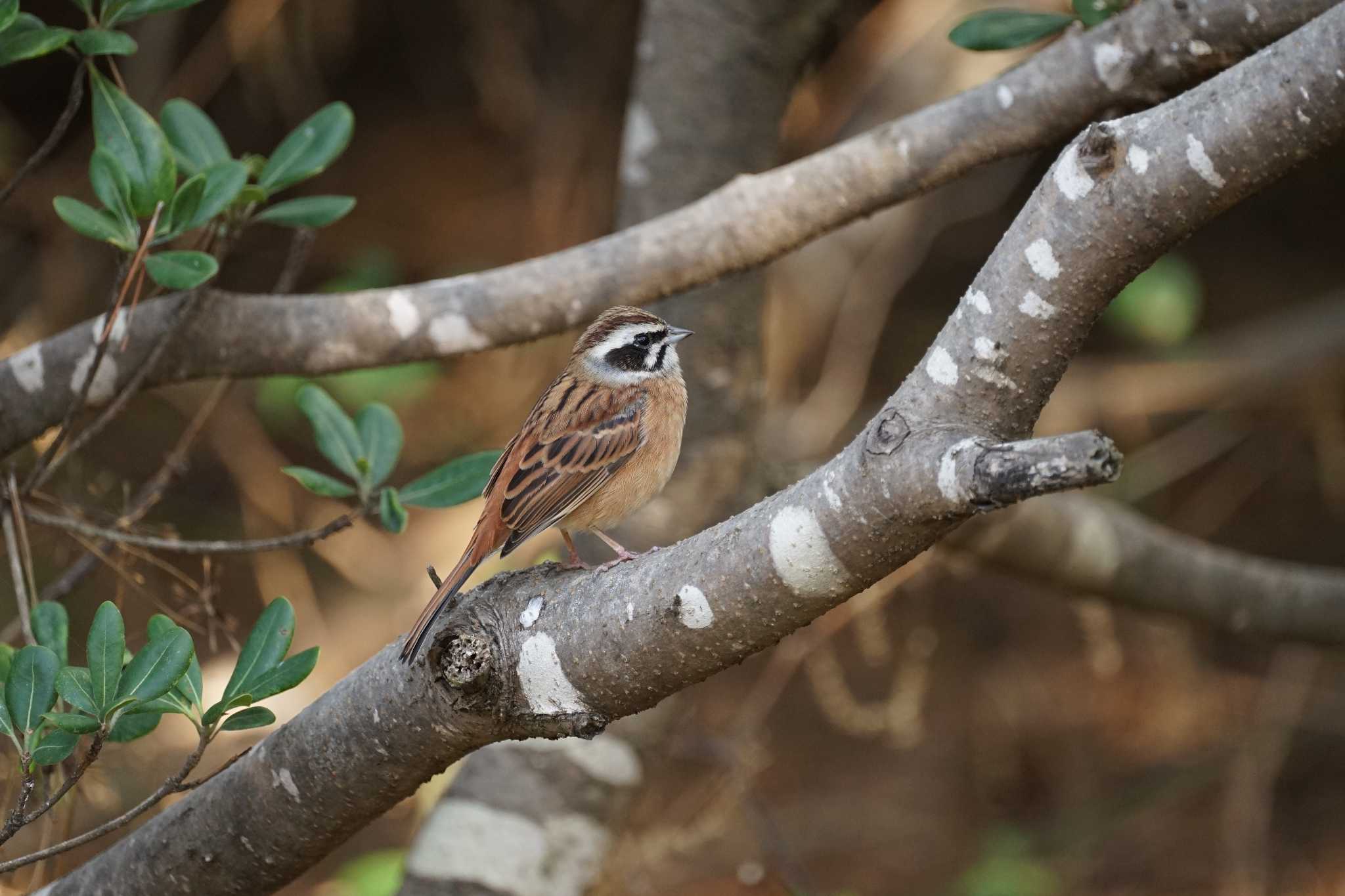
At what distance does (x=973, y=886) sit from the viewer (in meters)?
5.79

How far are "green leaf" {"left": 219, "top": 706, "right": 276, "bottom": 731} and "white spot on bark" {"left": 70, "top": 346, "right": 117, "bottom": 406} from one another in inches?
40.9

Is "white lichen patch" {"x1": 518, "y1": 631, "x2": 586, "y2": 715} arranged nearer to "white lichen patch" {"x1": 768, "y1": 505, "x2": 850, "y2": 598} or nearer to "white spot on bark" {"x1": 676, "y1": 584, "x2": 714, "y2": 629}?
"white spot on bark" {"x1": 676, "y1": 584, "x2": 714, "y2": 629}

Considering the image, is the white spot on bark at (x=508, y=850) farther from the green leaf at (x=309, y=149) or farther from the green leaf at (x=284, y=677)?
the green leaf at (x=309, y=149)

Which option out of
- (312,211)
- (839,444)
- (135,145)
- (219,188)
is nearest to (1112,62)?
(312,211)

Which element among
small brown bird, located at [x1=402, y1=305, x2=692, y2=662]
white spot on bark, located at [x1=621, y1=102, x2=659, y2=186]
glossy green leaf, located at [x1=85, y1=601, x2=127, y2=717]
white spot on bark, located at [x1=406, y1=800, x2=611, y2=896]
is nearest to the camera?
glossy green leaf, located at [x1=85, y1=601, x2=127, y2=717]

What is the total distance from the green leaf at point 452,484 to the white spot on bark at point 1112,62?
1.78 meters

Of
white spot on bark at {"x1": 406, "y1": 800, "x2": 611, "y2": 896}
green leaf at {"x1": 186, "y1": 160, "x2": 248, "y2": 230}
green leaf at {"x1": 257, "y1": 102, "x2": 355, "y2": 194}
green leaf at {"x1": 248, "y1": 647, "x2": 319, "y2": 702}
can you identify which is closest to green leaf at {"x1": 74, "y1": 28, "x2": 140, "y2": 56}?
green leaf at {"x1": 186, "y1": 160, "x2": 248, "y2": 230}

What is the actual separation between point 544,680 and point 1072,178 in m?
1.21

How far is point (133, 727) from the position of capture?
90.0 inches

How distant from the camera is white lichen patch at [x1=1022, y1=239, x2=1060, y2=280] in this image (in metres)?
1.83

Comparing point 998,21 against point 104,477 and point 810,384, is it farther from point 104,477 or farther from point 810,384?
point 810,384

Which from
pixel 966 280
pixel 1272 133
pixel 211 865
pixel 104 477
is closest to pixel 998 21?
pixel 1272 133

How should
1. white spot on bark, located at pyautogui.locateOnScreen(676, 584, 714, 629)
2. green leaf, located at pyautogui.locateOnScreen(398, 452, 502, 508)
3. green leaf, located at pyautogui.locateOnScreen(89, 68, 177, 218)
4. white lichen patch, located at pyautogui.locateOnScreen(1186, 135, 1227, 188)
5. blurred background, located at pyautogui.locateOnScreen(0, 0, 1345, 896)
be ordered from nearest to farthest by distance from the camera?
white lichen patch, located at pyautogui.locateOnScreen(1186, 135, 1227, 188), white spot on bark, located at pyautogui.locateOnScreen(676, 584, 714, 629), green leaf, located at pyautogui.locateOnScreen(89, 68, 177, 218), green leaf, located at pyautogui.locateOnScreen(398, 452, 502, 508), blurred background, located at pyautogui.locateOnScreen(0, 0, 1345, 896)

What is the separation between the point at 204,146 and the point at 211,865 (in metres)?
1.78
